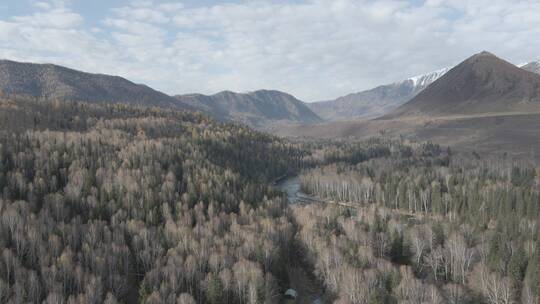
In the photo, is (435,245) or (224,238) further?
(435,245)

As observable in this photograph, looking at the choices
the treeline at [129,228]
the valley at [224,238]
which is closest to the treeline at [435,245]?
the valley at [224,238]

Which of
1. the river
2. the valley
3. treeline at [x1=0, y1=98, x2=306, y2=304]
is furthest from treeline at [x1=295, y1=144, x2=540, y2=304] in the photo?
treeline at [x1=0, y1=98, x2=306, y2=304]

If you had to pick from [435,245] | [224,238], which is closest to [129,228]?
[224,238]

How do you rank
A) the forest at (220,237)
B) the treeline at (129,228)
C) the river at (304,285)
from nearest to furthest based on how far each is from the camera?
the treeline at (129,228), the forest at (220,237), the river at (304,285)

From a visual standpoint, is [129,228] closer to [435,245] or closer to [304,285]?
[304,285]

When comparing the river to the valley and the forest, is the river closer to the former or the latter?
the valley

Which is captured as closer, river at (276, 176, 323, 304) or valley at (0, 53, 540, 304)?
valley at (0, 53, 540, 304)

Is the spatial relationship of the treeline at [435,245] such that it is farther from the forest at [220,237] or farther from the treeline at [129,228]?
the treeline at [129,228]
